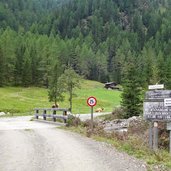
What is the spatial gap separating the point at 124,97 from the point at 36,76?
236 ft

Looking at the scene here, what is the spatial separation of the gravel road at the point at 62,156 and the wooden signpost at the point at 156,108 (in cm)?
152

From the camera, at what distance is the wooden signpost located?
13.3 m

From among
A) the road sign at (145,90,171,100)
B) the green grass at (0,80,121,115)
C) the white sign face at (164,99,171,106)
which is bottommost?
the green grass at (0,80,121,115)

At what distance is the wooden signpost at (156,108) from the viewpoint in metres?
13.3

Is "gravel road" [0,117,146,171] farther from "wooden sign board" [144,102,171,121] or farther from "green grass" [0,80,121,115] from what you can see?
"green grass" [0,80,121,115]

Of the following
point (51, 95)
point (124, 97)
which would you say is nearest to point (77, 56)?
point (51, 95)

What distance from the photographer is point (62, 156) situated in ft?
40.7

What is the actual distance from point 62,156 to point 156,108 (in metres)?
3.88

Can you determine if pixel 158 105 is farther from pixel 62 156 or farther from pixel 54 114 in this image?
pixel 54 114

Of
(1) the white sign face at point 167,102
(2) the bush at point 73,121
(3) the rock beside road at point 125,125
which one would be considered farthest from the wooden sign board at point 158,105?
(2) the bush at point 73,121

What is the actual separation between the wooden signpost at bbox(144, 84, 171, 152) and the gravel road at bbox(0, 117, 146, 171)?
152cm

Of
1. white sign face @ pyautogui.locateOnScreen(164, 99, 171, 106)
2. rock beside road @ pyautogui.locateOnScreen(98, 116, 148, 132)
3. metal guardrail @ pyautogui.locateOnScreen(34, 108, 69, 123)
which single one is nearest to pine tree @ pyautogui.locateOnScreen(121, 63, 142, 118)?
metal guardrail @ pyautogui.locateOnScreen(34, 108, 69, 123)

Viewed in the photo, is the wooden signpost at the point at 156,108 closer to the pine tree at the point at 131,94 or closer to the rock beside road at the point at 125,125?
the rock beside road at the point at 125,125

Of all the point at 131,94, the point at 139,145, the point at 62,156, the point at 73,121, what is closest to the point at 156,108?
A: the point at 139,145
